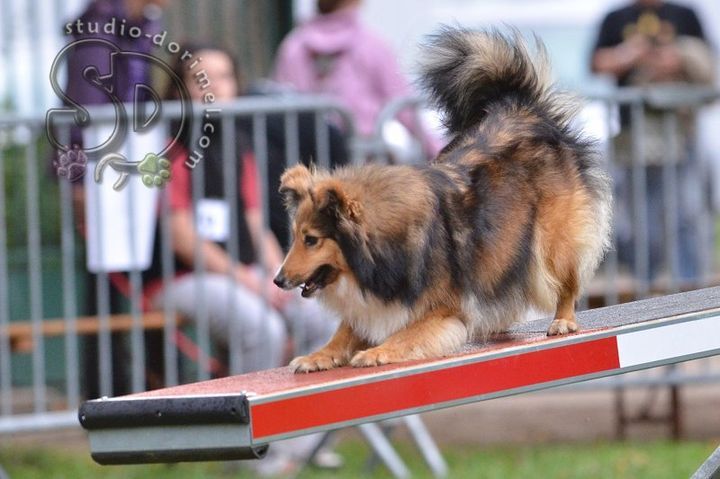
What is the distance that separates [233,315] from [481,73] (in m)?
2.58

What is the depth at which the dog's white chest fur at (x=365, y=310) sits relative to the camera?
3656 mm

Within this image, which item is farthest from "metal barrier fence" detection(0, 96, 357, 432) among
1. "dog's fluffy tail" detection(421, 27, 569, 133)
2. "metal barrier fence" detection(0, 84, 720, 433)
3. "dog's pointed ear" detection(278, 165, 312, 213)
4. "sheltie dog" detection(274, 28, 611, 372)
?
"dog's pointed ear" detection(278, 165, 312, 213)

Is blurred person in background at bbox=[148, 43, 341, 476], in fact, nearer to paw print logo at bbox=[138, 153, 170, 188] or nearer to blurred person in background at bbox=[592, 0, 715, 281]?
paw print logo at bbox=[138, 153, 170, 188]

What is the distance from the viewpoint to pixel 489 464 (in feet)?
21.5

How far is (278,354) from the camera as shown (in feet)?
21.3

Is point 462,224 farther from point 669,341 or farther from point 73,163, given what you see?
point 73,163

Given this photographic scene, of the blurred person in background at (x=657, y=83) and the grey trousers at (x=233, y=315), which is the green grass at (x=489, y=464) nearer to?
the grey trousers at (x=233, y=315)

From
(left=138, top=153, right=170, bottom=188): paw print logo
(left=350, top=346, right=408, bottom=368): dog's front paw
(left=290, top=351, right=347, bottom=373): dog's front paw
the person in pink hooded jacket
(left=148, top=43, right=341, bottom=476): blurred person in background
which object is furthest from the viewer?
the person in pink hooded jacket

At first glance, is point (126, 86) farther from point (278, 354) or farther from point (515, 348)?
point (515, 348)

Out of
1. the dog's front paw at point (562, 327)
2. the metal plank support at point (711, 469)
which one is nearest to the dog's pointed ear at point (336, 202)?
the dog's front paw at point (562, 327)

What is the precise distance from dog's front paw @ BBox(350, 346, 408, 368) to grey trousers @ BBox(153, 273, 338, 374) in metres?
2.68

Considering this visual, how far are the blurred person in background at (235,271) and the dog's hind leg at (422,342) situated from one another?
2.70m

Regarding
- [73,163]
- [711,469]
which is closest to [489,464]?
[73,163]

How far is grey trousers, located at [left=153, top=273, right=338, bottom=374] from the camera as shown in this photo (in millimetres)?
6383
